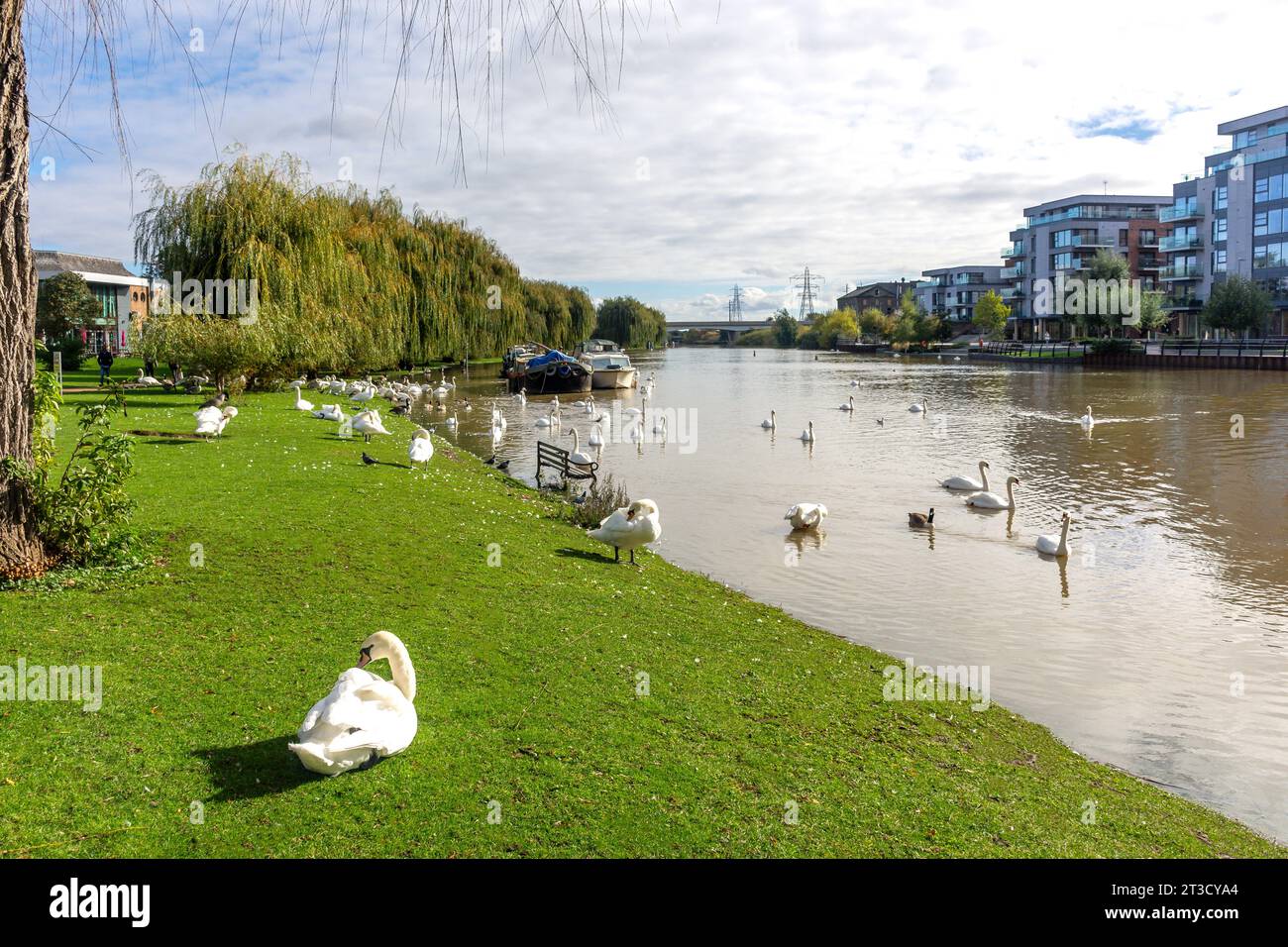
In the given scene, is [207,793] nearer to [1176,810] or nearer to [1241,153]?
[1176,810]

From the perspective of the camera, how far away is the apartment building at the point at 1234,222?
8819cm

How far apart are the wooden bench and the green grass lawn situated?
10589 millimetres

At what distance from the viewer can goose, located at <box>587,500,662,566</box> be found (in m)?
14.2

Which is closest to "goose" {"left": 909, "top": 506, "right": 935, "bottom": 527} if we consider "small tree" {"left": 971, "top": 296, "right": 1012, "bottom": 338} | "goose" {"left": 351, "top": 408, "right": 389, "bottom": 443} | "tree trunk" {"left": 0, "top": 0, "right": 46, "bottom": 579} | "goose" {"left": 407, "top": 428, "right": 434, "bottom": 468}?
"goose" {"left": 407, "top": 428, "right": 434, "bottom": 468}

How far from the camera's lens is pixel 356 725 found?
6480 mm

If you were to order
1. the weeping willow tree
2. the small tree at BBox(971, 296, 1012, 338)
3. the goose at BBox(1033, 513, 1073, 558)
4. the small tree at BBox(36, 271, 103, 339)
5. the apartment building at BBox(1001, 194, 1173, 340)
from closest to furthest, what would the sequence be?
the goose at BBox(1033, 513, 1073, 558), the weeping willow tree, the small tree at BBox(36, 271, 103, 339), the apartment building at BBox(1001, 194, 1173, 340), the small tree at BBox(971, 296, 1012, 338)

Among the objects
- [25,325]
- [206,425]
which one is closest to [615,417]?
[206,425]

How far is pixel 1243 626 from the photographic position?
14.3 metres

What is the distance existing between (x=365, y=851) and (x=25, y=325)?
23.7 feet

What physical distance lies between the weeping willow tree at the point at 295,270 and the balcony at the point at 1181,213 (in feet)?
291

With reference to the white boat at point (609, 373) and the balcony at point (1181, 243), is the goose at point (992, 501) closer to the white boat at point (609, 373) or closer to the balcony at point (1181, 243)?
the white boat at point (609, 373)

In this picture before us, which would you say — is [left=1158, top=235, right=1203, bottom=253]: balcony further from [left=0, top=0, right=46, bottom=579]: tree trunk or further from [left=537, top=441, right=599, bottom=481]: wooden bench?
[left=0, top=0, right=46, bottom=579]: tree trunk

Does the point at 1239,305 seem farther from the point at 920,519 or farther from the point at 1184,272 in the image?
the point at 920,519
